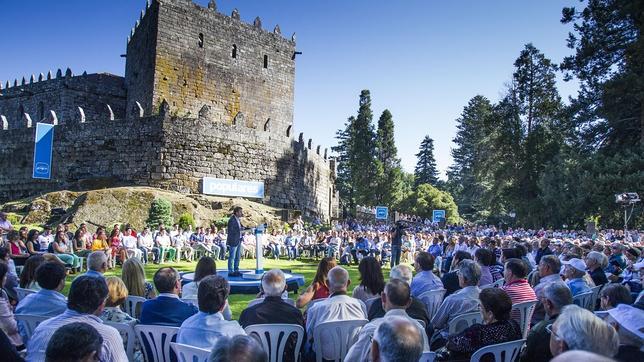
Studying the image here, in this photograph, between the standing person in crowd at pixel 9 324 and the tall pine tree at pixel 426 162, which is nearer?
the standing person in crowd at pixel 9 324

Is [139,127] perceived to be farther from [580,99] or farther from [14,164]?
[580,99]

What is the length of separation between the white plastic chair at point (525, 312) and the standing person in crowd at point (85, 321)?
3.84 meters

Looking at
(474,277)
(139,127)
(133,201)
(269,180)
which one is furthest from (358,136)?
(474,277)

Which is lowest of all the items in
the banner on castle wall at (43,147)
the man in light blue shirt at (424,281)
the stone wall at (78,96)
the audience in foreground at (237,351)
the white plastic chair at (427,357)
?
the white plastic chair at (427,357)

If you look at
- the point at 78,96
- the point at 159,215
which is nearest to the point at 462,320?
the point at 159,215

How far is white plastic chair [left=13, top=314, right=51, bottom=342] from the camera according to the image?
3.81 metres

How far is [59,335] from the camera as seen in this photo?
213cm

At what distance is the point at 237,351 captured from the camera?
6.16 feet

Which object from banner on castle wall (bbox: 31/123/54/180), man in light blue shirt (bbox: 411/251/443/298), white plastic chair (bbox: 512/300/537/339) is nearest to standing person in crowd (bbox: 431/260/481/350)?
white plastic chair (bbox: 512/300/537/339)

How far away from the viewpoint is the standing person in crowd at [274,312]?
3.96 metres

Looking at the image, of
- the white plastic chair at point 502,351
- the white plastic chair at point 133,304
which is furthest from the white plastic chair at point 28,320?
the white plastic chair at point 502,351

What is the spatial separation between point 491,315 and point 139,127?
22.2 metres

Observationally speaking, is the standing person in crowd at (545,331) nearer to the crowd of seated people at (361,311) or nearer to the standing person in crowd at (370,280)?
the crowd of seated people at (361,311)

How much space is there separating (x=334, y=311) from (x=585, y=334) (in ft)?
7.38
